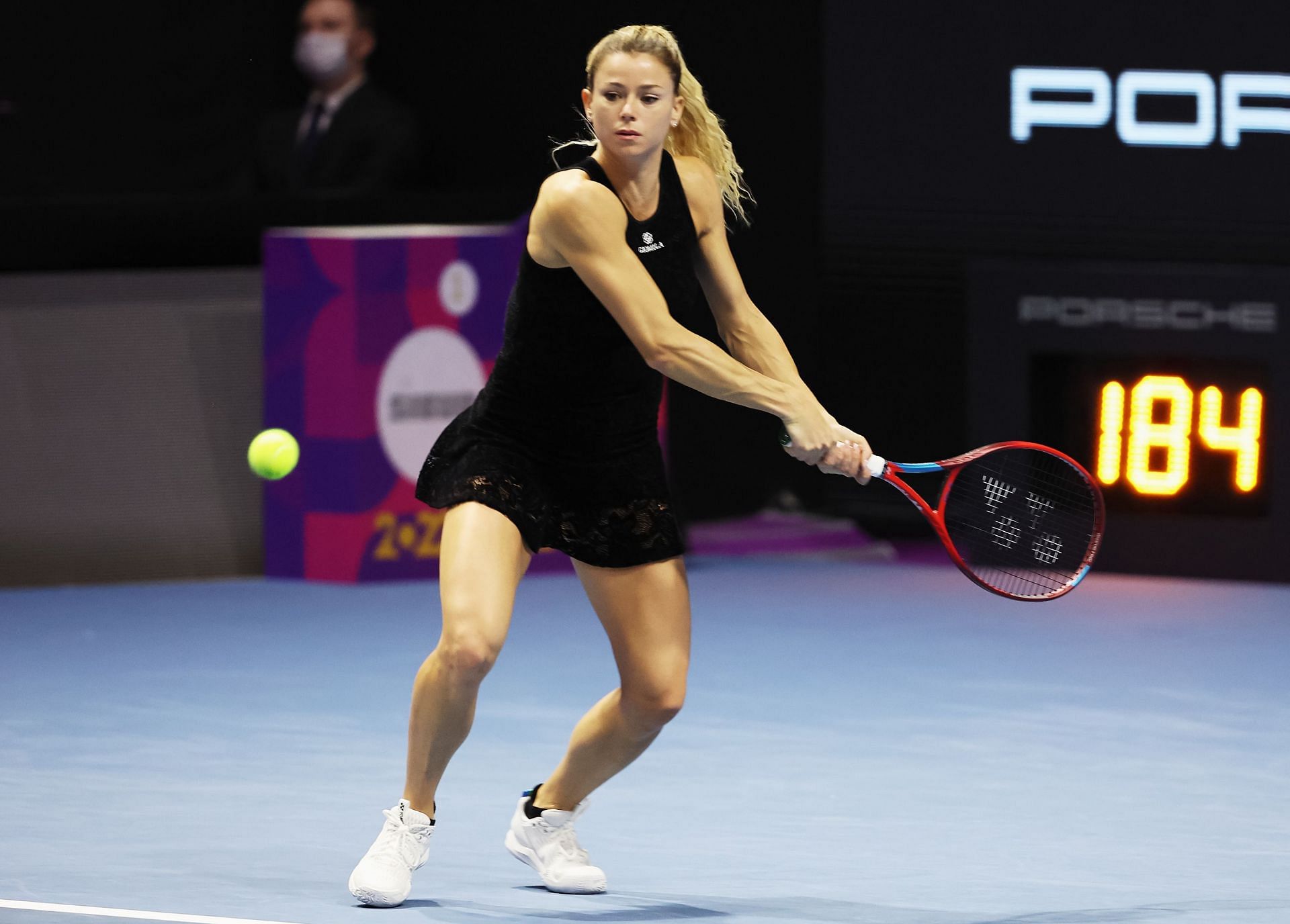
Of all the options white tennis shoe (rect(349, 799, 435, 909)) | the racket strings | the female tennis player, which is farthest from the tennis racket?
white tennis shoe (rect(349, 799, 435, 909))

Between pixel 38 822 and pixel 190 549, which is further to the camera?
pixel 190 549

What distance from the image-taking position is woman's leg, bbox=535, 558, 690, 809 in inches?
164

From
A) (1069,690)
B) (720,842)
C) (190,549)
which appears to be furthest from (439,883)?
(190,549)

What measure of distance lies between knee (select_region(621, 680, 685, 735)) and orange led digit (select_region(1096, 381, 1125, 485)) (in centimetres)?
416

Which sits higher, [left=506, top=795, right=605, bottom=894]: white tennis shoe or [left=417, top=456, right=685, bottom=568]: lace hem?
[left=417, top=456, right=685, bottom=568]: lace hem

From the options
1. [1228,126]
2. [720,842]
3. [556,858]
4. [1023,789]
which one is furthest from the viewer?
[1228,126]

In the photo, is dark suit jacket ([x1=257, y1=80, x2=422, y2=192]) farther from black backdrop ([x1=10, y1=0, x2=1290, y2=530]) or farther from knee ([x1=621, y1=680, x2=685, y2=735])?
knee ([x1=621, y1=680, x2=685, y2=735])

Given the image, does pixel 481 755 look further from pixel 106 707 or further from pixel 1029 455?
pixel 1029 455

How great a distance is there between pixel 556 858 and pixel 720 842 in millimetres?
524

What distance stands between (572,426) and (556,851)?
824 mm

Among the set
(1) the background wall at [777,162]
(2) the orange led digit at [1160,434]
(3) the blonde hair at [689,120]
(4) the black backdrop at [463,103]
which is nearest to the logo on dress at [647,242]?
(3) the blonde hair at [689,120]

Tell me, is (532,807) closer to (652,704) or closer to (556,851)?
(556,851)

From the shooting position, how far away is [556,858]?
433 cm

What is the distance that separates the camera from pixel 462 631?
157 inches
